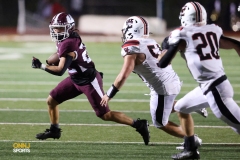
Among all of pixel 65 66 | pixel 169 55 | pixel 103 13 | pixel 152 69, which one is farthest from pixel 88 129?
pixel 103 13

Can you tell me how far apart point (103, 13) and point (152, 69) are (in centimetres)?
1732

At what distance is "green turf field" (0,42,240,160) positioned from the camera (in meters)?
5.80

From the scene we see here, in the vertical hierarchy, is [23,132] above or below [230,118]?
below

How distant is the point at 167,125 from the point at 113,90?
77cm

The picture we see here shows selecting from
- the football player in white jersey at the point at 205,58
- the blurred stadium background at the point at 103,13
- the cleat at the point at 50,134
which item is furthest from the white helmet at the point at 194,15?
the blurred stadium background at the point at 103,13

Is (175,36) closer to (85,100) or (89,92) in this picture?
(89,92)

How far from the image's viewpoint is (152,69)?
595 centimetres

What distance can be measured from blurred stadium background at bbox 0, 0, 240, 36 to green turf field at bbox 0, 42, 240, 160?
911 centimetres

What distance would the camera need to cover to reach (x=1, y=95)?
9852 millimetres

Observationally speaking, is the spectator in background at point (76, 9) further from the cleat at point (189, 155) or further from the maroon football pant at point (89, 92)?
the cleat at point (189, 155)

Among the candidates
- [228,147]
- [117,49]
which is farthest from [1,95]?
[117,49]

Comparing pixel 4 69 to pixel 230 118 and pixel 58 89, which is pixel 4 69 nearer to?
pixel 58 89

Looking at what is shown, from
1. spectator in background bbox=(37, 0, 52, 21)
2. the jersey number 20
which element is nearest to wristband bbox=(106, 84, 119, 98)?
the jersey number 20

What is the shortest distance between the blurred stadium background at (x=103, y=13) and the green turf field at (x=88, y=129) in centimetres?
911
